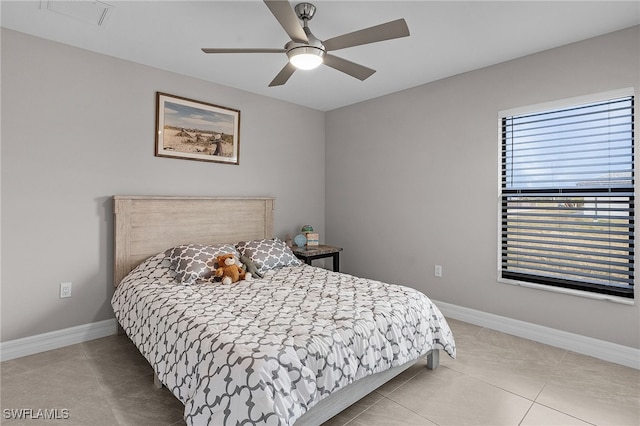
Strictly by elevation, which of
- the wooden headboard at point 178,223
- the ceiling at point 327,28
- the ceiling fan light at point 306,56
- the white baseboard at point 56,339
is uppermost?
the ceiling at point 327,28

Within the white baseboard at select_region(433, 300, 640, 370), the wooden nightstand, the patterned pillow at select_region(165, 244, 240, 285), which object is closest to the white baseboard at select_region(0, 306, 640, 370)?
the white baseboard at select_region(433, 300, 640, 370)

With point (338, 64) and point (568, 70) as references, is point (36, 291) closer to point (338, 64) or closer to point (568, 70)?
point (338, 64)

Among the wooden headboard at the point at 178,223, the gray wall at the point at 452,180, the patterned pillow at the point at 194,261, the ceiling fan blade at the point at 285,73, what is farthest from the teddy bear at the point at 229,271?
the gray wall at the point at 452,180

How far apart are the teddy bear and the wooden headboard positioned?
0.72 m

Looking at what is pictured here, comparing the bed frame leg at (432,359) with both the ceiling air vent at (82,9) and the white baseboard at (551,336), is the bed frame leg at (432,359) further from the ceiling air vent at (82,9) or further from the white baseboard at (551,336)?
the ceiling air vent at (82,9)

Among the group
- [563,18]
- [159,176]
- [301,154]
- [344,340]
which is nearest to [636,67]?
[563,18]

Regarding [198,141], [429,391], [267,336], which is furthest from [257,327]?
[198,141]

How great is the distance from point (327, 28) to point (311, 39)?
→ 1.67 feet

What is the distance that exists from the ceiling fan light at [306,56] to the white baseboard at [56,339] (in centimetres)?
278

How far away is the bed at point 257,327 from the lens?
4.99 feet

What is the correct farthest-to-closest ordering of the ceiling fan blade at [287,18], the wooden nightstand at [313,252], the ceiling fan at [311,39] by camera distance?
the wooden nightstand at [313,252], the ceiling fan at [311,39], the ceiling fan blade at [287,18]

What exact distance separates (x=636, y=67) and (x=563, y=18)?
0.70 metres

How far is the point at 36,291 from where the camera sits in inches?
108

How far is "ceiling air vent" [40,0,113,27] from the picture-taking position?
7.41 feet
